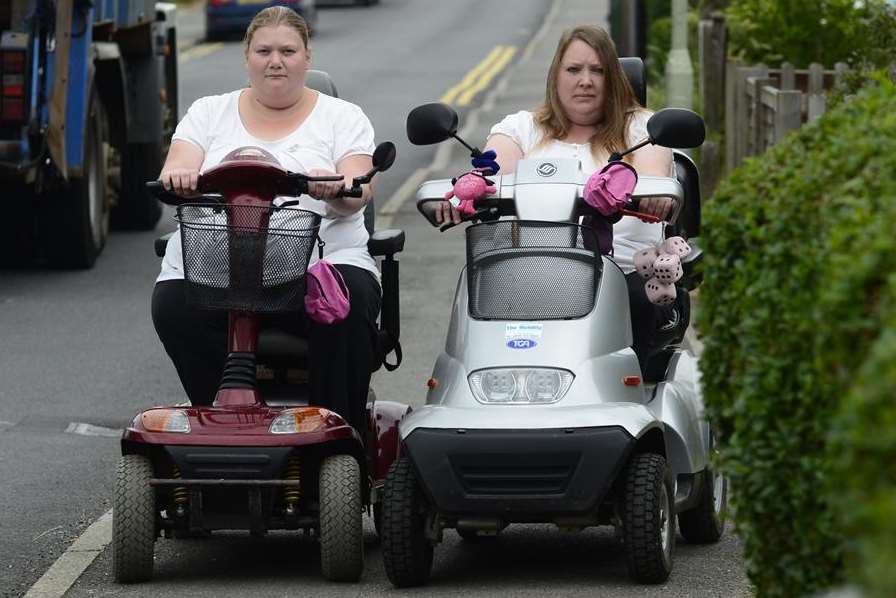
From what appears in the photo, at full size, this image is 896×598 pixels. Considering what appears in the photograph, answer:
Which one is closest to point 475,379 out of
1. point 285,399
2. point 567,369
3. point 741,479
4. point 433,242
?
point 567,369

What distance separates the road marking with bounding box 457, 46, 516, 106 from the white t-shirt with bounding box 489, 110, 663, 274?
21.5 m

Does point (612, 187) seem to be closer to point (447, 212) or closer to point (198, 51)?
point (447, 212)

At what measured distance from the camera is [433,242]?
597 inches

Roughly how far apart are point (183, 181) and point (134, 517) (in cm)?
104

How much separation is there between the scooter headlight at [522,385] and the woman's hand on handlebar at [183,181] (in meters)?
1.07

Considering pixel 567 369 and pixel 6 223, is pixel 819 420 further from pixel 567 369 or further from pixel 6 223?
pixel 6 223

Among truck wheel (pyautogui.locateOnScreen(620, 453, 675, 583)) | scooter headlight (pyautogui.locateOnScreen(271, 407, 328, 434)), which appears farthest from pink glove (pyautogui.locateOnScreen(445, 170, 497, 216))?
truck wheel (pyautogui.locateOnScreen(620, 453, 675, 583))

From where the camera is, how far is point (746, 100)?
50.0 ft

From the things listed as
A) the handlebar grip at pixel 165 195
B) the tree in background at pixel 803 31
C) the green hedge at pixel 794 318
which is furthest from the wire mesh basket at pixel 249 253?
the tree in background at pixel 803 31

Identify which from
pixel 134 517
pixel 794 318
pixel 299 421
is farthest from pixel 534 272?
pixel 794 318

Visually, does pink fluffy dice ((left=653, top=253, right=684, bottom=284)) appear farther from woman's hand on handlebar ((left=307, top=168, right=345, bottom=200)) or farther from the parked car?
the parked car

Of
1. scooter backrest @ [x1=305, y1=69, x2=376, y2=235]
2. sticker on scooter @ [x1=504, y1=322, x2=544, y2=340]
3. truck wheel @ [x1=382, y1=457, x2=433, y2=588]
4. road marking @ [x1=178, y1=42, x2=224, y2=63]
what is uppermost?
scooter backrest @ [x1=305, y1=69, x2=376, y2=235]

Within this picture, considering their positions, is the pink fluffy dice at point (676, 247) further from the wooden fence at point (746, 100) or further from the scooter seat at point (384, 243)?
the wooden fence at point (746, 100)

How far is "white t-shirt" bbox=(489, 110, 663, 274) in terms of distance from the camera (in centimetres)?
675
